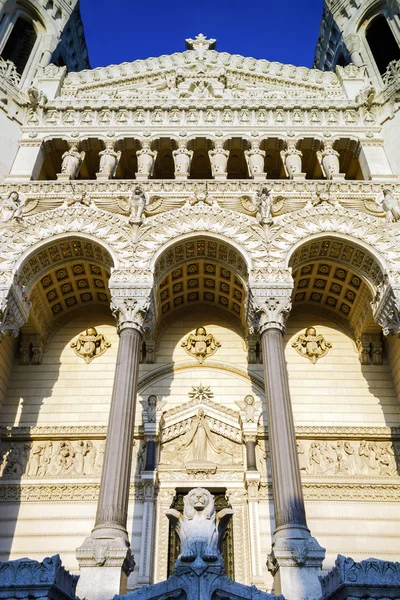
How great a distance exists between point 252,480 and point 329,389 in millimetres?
3879

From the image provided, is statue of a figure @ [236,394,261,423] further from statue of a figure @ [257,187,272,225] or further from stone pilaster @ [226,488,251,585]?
statue of a figure @ [257,187,272,225]

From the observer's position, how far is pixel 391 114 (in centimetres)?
1894

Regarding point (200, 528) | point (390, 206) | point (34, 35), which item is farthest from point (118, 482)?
point (34, 35)

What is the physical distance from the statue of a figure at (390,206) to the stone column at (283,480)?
13.9 feet

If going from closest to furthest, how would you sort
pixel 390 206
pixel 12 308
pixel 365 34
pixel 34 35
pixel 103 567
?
1. pixel 103 567
2. pixel 12 308
3. pixel 390 206
4. pixel 365 34
5. pixel 34 35

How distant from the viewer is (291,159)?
59.1ft

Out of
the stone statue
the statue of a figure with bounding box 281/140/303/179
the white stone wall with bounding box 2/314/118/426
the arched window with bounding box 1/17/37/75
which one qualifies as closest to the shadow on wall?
the white stone wall with bounding box 2/314/118/426

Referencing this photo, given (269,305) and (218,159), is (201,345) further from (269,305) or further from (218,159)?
(218,159)

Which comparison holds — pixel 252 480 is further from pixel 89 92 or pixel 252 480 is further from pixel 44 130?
pixel 89 92

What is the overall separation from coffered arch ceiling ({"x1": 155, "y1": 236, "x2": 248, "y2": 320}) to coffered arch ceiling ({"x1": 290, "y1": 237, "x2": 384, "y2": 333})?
1868 mm

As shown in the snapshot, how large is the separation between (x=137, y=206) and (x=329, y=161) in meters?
7.01

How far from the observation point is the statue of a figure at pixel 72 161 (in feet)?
57.6

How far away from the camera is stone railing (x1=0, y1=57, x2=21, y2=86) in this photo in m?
20.2

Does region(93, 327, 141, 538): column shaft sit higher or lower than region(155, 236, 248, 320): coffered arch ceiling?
lower
